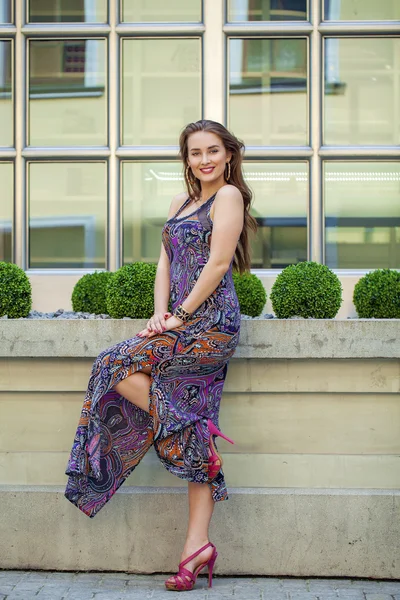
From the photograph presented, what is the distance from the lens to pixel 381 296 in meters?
4.92

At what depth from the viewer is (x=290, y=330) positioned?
4762 millimetres

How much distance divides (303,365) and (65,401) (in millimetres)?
1301

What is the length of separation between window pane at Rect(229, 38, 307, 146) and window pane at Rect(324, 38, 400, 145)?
175 millimetres

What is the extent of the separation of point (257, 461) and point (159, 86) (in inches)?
102

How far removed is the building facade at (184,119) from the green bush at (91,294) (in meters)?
0.41

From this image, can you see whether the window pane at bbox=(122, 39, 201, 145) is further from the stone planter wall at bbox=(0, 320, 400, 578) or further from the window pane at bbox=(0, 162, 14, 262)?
the stone planter wall at bbox=(0, 320, 400, 578)

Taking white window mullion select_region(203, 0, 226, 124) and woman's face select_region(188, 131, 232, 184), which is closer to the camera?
woman's face select_region(188, 131, 232, 184)

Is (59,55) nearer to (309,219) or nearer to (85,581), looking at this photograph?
(309,219)

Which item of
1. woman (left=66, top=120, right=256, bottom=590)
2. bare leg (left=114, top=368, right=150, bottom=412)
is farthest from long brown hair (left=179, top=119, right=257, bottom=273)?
bare leg (left=114, top=368, right=150, bottom=412)

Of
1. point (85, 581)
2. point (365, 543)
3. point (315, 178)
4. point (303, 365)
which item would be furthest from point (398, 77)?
point (85, 581)

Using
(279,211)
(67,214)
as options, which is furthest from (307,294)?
(67,214)

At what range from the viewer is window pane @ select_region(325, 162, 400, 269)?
586 centimetres

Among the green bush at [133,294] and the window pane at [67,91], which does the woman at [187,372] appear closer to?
the green bush at [133,294]

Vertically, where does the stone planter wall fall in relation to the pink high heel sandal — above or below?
above
